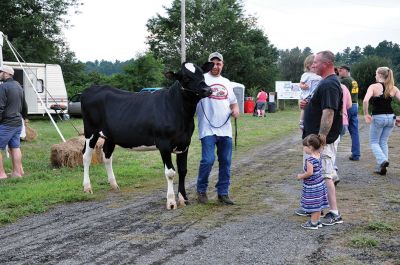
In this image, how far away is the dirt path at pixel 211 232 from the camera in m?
4.70

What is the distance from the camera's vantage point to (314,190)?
5840 millimetres

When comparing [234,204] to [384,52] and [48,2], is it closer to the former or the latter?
[48,2]

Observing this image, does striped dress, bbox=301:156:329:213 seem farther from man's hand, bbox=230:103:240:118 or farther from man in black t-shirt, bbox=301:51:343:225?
man's hand, bbox=230:103:240:118

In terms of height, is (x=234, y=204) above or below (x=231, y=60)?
below

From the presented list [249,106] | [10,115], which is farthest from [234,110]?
[249,106]

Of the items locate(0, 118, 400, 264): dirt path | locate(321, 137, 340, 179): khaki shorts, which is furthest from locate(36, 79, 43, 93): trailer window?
locate(321, 137, 340, 179): khaki shorts

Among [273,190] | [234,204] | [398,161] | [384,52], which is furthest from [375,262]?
[384,52]

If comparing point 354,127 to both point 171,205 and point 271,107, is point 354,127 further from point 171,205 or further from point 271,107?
point 271,107

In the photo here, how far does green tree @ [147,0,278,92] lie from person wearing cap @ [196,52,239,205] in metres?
39.9

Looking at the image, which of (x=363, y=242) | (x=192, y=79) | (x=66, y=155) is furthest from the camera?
(x=66, y=155)

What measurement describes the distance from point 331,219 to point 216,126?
6.70 ft

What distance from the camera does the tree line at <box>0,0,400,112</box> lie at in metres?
35.0

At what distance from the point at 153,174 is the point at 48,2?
2930 cm

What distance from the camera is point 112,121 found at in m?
7.82
